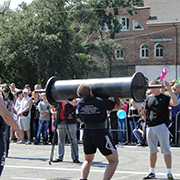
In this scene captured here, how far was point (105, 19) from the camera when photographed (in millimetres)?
46125

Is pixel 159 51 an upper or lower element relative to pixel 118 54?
upper

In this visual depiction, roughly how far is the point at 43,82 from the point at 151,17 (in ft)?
59.3

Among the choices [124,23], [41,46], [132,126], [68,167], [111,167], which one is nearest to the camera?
[111,167]

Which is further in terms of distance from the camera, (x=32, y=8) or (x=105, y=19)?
(x=105, y=19)

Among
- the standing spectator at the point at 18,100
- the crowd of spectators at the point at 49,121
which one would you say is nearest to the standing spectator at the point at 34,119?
the crowd of spectators at the point at 49,121

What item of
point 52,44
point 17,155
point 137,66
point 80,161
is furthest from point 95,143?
point 137,66

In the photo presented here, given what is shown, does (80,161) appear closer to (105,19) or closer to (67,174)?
(67,174)

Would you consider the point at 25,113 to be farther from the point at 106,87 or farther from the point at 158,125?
the point at 106,87

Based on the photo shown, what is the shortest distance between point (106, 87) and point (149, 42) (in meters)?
41.3

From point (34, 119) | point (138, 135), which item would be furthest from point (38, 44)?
point (138, 135)

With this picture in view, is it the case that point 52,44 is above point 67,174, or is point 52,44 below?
above

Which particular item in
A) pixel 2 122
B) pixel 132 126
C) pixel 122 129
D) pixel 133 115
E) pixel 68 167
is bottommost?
pixel 68 167

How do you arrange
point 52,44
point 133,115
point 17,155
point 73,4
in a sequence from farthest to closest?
point 73,4 < point 52,44 < point 133,115 < point 17,155

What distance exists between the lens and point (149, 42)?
45.8m
